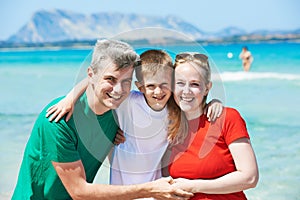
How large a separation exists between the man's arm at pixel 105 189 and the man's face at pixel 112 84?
33 centimetres

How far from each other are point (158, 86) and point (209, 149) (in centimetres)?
39

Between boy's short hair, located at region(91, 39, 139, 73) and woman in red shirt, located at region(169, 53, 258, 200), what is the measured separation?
243 millimetres

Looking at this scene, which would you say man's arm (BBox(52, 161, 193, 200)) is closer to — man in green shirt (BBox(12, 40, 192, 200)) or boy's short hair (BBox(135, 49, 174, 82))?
man in green shirt (BBox(12, 40, 192, 200))

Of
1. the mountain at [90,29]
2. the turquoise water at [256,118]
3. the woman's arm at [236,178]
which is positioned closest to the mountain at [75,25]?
the mountain at [90,29]

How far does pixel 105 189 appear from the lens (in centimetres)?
251

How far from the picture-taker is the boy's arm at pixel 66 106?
2447 millimetres

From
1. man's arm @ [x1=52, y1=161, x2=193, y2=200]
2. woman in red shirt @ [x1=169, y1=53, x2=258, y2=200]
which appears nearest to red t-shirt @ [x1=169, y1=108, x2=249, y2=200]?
woman in red shirt @ [x1=169, y1=53, x2=258, y2=200]

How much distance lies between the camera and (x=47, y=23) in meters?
73.0

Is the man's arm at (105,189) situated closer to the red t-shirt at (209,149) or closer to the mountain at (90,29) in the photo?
the red t-shirt at (209,149)

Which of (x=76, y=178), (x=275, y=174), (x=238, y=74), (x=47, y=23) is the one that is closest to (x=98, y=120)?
(x=76, y=178)

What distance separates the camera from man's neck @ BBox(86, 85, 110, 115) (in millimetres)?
2504

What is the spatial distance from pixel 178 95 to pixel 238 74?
45.4 ft

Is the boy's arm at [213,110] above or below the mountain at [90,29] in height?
above

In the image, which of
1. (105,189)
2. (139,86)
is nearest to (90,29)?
(139,86)
